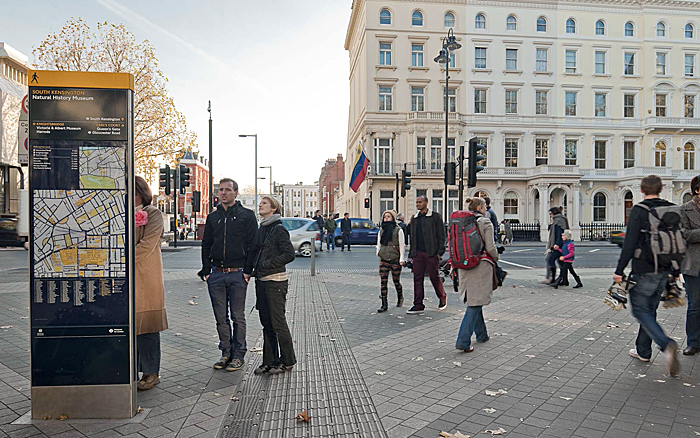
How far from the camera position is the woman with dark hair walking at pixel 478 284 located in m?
6.34

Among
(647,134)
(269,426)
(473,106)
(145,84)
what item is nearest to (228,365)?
(269,426)

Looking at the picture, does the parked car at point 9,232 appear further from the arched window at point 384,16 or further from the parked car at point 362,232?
the arched window at point 384,16

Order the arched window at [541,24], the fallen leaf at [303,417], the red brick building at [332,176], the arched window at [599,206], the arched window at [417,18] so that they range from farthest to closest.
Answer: the red brick building at [332,176] < the arched window at [599,206] < the arched window at [541,24] < the arched window at [417,18] < the fallen leaf at [303,417]

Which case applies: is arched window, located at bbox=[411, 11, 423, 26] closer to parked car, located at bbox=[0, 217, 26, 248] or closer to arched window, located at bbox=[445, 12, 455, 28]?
arched window, located at bbox=[445, 12, 455, 28]

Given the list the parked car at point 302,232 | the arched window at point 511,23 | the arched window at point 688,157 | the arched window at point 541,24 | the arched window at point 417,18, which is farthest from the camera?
the arched window at point 688,157

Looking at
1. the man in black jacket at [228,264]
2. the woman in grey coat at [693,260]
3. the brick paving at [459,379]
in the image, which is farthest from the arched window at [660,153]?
the man in black jacket at [228,264]

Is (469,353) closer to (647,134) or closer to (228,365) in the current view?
(228,365)

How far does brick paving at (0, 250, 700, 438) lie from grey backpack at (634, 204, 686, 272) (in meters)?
1.19

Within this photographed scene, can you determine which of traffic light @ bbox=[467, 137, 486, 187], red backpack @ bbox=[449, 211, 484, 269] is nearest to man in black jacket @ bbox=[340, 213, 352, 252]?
traffic light @ bbox=[467, 137, 486, 187]

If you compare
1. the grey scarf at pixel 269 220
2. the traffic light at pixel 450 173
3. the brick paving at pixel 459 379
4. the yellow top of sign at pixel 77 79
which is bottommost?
the brick paving at pixel 459 379

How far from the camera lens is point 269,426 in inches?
164

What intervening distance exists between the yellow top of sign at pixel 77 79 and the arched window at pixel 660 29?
172 feet

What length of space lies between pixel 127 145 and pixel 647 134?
162ft

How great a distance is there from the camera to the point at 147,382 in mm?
4945
